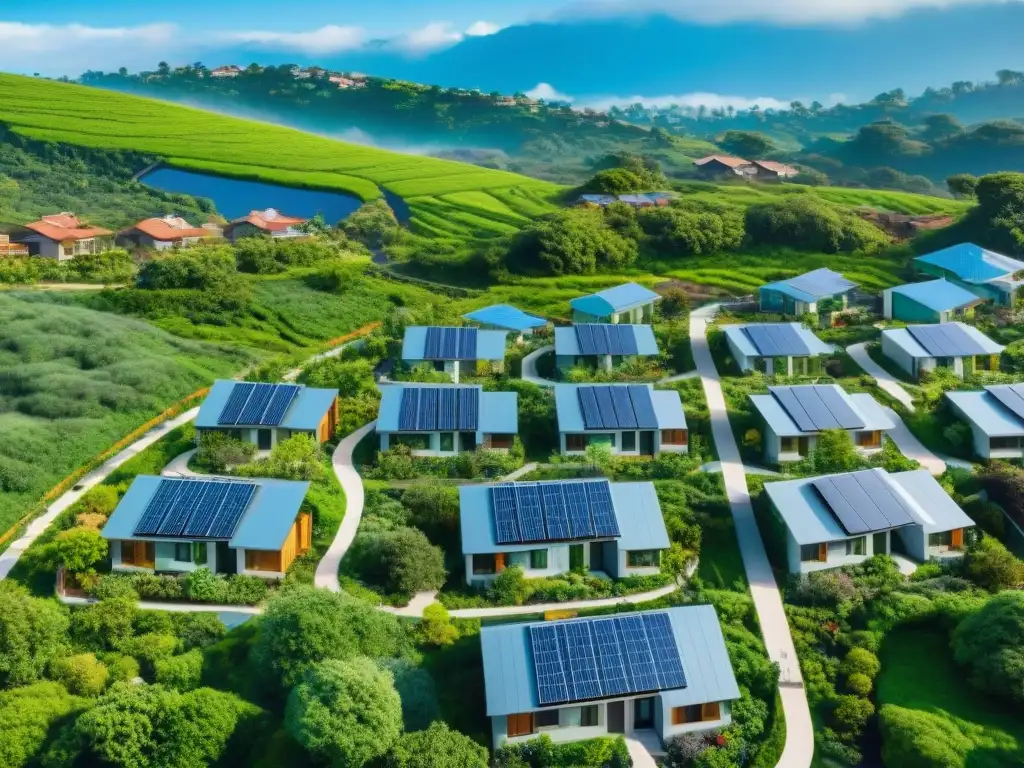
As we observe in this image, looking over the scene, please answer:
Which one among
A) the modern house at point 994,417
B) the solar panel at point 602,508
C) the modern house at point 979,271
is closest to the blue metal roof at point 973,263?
the modern house at point 979,271

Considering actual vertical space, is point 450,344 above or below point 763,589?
above

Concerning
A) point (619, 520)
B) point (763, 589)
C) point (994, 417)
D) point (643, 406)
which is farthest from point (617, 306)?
point (763, 589)

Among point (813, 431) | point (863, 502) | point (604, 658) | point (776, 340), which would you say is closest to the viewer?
point (604, 658)

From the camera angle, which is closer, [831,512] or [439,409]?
[831,512]

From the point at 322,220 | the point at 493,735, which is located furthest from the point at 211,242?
the point at 493,735

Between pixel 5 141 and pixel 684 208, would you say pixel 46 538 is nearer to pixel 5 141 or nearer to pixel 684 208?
pixel 684 208

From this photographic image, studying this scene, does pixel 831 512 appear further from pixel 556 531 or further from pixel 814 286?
pixel 814 286

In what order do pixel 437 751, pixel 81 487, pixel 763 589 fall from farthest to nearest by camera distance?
pixel 81 487
pixel 763 589
pixel 437 751
